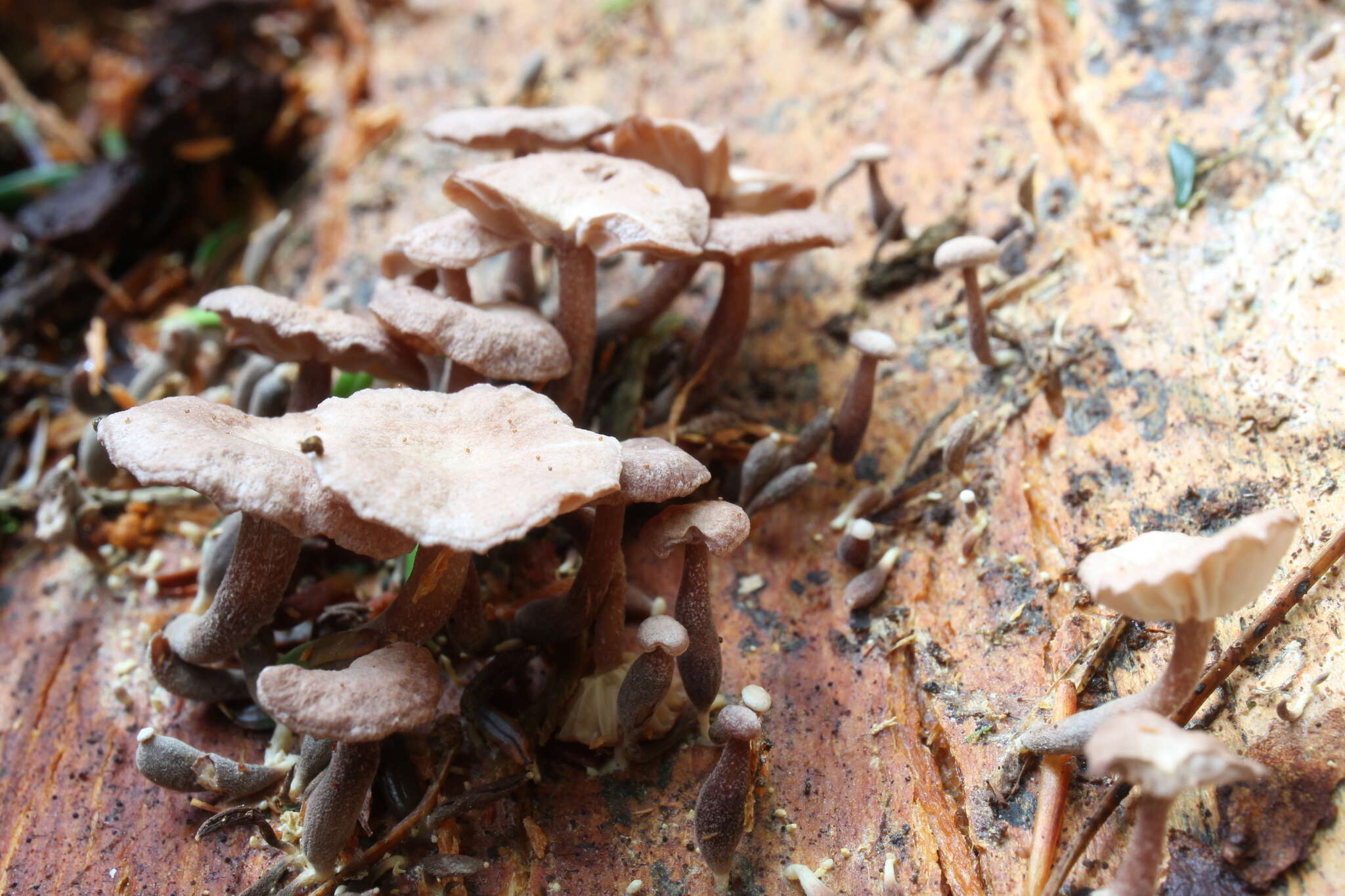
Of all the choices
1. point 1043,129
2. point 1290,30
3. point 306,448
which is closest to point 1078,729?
point 306,448

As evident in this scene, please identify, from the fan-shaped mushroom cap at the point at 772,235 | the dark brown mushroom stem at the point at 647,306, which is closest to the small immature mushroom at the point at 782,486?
the fan-shaped mushroom cap at the point at 772,235

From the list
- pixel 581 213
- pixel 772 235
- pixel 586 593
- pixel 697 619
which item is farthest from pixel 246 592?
pixel 772 235

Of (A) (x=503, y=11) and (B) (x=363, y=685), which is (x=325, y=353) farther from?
(A) (x=503, y=11)

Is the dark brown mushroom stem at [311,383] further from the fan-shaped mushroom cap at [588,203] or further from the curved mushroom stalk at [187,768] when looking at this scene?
the curved mushroom stalk at [187,768]

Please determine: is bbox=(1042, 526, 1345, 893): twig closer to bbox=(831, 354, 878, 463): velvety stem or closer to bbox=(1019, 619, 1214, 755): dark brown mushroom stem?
bbox=(1019, 619, 1214, 755): dark brown mushroom stem

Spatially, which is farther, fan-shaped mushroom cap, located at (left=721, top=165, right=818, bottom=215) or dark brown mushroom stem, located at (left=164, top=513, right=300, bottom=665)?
fan-shaped mushroom cap, located at (left=721, top=165, right=818, bottom=215)

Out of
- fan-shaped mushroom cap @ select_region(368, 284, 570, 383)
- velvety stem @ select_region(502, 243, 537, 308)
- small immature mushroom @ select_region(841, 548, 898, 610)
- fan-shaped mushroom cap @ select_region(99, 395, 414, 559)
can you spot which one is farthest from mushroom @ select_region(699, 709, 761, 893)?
Answer: velvety stem @ select_region(502, 243, 537, 308)

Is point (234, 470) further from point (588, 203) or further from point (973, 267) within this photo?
point (973, 267)
